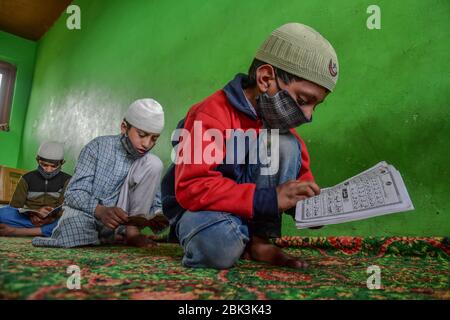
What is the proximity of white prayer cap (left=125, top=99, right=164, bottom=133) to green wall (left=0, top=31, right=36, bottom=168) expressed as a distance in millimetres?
4998

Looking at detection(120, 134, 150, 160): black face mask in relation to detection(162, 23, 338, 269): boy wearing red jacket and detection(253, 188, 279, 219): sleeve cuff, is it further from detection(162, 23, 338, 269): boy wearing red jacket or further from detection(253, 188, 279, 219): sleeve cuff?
detection(253, 188, 279, 219): sleeve cuff

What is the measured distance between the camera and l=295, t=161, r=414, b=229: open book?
796 millimetres

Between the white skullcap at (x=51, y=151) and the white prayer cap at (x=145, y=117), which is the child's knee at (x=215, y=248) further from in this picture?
the white skullcap at (x=51, y=151)

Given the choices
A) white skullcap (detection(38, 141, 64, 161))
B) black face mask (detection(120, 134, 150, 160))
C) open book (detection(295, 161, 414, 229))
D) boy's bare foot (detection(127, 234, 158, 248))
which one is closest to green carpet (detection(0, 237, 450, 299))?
open book (detection(295, 161, 414, 229))

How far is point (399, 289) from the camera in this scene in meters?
0.75

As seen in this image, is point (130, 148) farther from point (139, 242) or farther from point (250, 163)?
point (250, 163)

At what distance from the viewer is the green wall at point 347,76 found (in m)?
1.45

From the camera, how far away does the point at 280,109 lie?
1081 mm

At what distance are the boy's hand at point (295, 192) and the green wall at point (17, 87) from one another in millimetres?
6216

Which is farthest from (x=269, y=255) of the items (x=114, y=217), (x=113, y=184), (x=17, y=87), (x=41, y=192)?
(x=17, y=87)

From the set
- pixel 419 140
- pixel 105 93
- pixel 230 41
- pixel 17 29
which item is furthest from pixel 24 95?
pixel 419 140

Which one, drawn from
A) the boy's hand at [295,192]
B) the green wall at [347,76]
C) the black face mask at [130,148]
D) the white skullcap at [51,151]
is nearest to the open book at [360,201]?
the boy's hand at [295,192]

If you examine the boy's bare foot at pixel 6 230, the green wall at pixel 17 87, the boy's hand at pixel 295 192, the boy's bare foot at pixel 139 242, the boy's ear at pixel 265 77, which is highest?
the green wall at pixel 17 87
